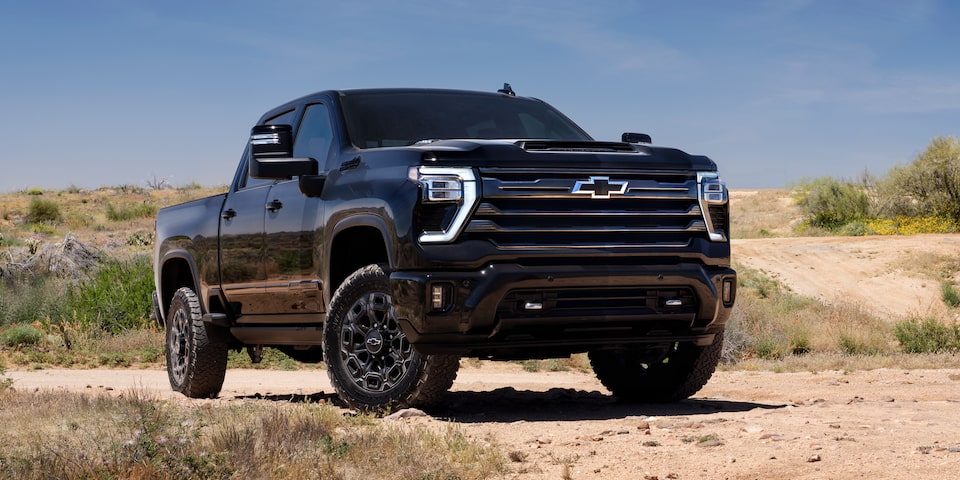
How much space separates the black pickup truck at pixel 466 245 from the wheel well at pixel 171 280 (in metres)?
2.10

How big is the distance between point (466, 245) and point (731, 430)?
1.88 m

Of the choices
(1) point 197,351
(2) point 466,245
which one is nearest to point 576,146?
(2) point 466,245

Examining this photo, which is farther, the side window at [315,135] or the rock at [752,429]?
the side window at [315,135]

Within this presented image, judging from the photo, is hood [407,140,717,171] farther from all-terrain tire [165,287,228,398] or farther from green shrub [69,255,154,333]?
green shrub [69,255,154,333]

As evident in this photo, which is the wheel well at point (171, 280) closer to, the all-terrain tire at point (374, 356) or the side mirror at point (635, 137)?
the all-terrain tire at point (374, 356)

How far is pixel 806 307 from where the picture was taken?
878 inches

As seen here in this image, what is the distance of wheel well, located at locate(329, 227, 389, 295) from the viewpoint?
799cm

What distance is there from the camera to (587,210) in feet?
24.3

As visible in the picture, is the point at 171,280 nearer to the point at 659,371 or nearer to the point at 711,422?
the point at 659,371

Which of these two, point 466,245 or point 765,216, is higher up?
point 466,245

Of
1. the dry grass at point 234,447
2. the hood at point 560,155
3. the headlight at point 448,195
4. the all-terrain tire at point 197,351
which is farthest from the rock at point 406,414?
the all-terrain tire at point 197,351

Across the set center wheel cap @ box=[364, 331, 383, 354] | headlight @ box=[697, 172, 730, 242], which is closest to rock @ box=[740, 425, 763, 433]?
headlight @ box=[697, 172, 730, 242]

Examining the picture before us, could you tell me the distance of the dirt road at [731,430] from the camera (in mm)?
5727

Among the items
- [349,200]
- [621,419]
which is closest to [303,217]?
[349,200]
